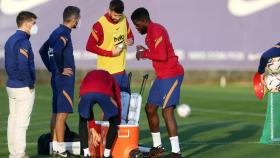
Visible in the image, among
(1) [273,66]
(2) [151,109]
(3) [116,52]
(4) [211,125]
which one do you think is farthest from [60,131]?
(4) [211,125]

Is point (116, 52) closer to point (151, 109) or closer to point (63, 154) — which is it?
point (151, 109)

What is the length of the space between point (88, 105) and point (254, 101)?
1550cm

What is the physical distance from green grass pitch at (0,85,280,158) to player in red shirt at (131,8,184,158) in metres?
0.83

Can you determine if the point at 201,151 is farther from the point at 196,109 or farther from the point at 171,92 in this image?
Result: the point at 196,109

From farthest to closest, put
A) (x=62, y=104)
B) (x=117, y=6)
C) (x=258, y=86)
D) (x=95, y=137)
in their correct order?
(x=258, y=86) < (x=117, y=6) < (x=62, y=104) < (x=95, y=137)

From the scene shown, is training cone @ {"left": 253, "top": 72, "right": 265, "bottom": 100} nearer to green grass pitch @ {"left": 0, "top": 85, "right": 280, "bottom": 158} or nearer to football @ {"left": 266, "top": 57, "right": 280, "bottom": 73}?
football @ {"left": 266, "top": 57, "right": 280, "bottom": 73}

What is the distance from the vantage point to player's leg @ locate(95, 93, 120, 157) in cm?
1338

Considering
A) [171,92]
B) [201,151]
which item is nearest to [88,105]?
[171,92]

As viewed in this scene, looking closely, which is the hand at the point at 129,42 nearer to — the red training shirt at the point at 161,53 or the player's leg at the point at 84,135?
the red training shirt at the point at 161,53

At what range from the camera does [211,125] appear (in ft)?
67.2

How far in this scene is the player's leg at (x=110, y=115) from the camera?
13.4 metres

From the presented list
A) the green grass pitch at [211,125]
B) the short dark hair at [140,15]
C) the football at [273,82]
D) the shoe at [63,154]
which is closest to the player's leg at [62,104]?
the shoe at [63,154]

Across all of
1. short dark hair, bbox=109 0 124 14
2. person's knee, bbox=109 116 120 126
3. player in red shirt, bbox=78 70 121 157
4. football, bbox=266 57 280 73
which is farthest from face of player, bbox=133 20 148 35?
football, bbox=266 57 280 73

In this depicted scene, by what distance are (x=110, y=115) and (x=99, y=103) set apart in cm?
22
